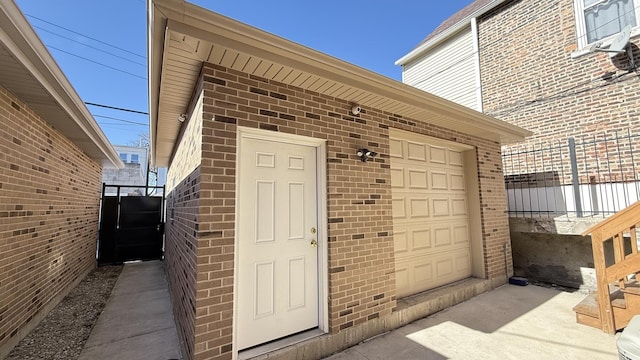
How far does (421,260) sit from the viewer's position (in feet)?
14.1

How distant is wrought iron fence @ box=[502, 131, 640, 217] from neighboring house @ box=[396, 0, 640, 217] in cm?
1

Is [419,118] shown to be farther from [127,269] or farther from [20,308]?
[127,269]

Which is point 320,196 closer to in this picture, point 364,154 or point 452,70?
point 364,154

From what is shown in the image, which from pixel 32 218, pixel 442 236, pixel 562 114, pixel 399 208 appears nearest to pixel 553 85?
pixel 562 114

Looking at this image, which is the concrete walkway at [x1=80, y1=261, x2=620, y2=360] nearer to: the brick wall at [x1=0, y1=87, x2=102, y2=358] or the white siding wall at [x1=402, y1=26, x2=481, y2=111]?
the brick wall at [x1=0, y1=87, x2=102, y2=358]

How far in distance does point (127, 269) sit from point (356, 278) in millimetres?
6983

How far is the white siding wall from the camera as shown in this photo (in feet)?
25.6

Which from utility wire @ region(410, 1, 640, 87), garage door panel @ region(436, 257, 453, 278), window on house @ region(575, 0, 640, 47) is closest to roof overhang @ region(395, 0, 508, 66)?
utility wire @ region(410, 1, 640, 87)

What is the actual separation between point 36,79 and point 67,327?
312 centimetres

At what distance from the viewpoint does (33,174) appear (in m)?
3.73

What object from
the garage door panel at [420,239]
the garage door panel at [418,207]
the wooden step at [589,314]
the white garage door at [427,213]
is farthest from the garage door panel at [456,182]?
the wooden step at [589,314]

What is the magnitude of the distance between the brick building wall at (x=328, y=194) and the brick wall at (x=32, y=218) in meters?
2.00

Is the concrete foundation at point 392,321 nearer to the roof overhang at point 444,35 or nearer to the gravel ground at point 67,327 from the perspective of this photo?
the gravel ground at point 67,327

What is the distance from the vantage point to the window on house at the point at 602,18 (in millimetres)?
5156
